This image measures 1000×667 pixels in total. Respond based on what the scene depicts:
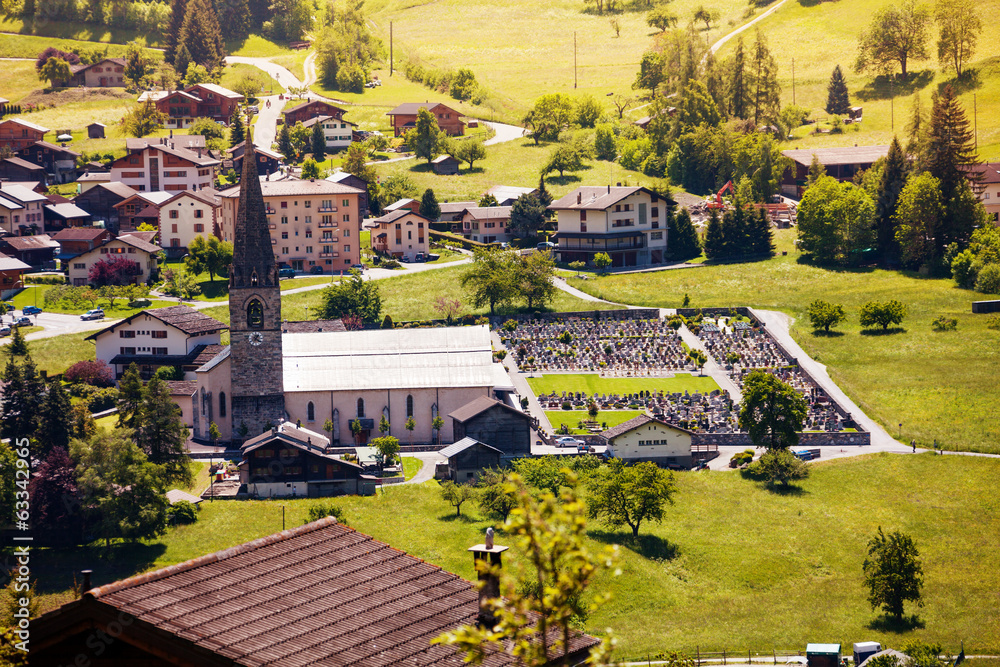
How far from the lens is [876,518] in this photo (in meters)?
67.5

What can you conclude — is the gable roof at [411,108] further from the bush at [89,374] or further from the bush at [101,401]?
the bush at [101,401]

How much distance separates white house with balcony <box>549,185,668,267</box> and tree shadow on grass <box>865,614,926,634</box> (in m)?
67.9

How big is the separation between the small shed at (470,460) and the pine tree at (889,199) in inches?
2337

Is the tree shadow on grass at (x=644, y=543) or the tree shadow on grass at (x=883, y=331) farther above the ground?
the tree shadow on grass at (x=883, y=331)

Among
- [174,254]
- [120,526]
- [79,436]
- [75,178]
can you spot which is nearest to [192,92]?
[75,178]

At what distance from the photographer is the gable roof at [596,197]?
12200 centimetres

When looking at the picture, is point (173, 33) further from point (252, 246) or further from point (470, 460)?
point (470, 460)

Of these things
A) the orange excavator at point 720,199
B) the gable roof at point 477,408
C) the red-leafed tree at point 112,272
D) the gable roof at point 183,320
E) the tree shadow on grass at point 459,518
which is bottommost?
the tree shadow on grass at point 459,518

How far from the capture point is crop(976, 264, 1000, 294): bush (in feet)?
350

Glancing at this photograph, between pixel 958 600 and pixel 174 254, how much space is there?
275 ft

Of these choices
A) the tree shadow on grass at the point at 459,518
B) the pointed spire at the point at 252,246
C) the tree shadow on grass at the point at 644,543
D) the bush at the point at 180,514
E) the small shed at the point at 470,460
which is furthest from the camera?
the pointed spire at the point at 252,246

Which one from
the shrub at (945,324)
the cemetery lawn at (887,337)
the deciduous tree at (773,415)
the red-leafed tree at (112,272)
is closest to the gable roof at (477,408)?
the deciduous tree at (773,415)

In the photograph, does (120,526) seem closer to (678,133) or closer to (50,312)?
(50,312)

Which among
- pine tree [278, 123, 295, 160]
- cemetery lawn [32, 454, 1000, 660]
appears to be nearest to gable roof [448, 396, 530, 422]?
cemetery lawn [32, 454, 1000, 660]
